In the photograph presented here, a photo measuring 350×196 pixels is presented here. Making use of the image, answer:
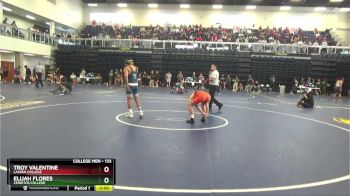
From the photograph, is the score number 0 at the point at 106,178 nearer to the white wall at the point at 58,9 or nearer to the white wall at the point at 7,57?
the white wall at the point at 58,9

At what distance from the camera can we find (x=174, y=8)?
145ft

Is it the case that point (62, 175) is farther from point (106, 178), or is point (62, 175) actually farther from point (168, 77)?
point (168, 77)

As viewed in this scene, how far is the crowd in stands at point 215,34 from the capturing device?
36.7 m

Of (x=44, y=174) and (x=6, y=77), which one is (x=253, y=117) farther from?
(x=6, y=77)

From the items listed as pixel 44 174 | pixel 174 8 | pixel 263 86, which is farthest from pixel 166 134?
pixel 174 8

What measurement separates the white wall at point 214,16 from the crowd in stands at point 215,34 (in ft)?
7.81

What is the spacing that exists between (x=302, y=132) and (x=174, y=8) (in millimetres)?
37092

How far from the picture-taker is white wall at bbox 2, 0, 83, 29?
3094 cm

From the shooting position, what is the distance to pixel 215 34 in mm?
37938

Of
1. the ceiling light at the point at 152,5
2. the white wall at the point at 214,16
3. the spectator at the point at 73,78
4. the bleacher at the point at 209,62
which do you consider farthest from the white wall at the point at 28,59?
the ceiling light at the point at 152,5

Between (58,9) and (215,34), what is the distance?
17770 mm

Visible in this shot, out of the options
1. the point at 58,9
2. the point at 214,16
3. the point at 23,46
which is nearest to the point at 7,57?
the point at 23,46

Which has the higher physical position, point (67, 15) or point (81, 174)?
point (67, 15)

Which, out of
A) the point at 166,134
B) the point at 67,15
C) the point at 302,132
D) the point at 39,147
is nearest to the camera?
the point at 39,147
